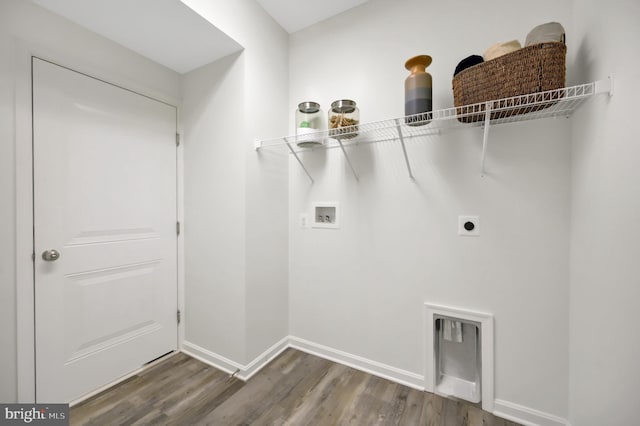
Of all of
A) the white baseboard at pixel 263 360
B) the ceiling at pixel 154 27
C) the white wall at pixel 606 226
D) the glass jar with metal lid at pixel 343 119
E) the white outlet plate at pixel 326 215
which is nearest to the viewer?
the white wall at pixel 606 226

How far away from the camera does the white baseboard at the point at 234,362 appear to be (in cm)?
176

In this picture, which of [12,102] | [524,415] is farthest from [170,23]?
[524,415]

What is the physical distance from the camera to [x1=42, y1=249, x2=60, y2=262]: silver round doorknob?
1396mm

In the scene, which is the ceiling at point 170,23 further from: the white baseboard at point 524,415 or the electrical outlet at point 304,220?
the white baseboard at point 524,415

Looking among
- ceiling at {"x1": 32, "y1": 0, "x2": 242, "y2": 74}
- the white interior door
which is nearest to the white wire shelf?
ceiling at {"x1": 32, "y1": 0, "x2": 242, "y2": 74}

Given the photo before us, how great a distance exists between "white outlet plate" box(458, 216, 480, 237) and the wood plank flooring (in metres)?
0.98

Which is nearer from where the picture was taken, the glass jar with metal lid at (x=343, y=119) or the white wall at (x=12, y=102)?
the white wall at (x=12, y=102)

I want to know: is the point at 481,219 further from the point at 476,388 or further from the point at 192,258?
the point at 192,258

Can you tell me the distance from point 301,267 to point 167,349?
47.4 inches

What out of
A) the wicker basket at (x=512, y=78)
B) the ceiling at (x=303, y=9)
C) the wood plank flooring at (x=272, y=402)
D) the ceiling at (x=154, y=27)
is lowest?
the wood plank flooring at (x=272, y=402)

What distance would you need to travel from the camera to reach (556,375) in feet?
4.30

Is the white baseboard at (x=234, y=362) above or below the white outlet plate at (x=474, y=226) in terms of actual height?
below

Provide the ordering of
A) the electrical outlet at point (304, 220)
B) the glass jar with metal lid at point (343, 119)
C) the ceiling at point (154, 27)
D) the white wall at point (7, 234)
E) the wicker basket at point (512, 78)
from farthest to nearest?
the electrical outlet at point (304, 220), the glass jar with metal lid at point (343, 119), the ceiling at point (154, 27), the white wall at point (7, 234), the wicker basket at point (512, 78)

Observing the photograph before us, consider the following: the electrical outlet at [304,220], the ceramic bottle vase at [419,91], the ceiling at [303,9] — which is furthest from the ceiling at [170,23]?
the electrical outlet at [304,220]
